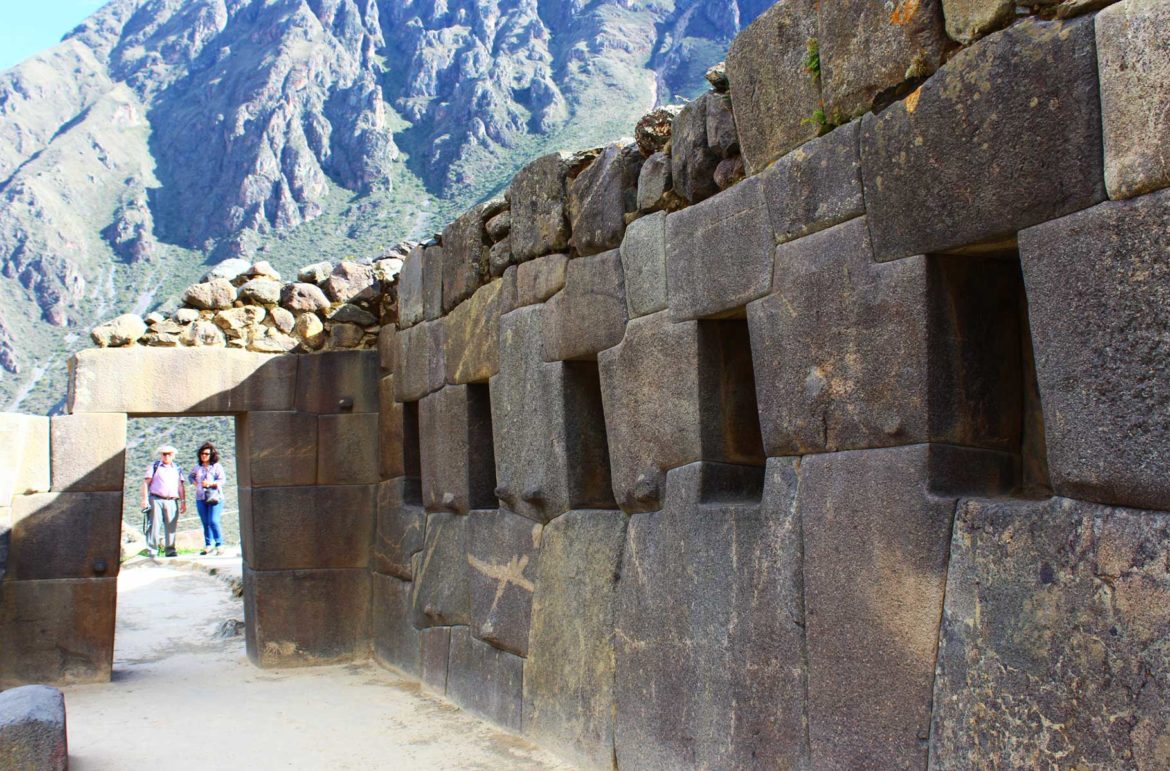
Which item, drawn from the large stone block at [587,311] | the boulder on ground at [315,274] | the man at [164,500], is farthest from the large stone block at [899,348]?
the man at [164,500]

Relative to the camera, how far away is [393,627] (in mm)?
6984

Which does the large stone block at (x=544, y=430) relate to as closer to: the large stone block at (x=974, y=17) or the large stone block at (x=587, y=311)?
the large stone block at (x=587, y=311)

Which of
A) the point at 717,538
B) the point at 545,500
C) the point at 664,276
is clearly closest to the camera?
the point at 717,538

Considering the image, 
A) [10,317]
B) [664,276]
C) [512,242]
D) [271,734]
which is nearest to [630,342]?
[664,276]

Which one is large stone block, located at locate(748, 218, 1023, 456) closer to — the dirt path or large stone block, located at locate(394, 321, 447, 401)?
the dirt path

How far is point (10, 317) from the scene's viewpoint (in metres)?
38.3

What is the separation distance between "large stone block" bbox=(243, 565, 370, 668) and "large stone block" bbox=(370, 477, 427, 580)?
28cm

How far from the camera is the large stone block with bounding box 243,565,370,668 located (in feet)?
23.9

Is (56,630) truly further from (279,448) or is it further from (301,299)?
(301,299)

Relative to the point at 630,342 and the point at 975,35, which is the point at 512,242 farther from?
the point at 975,35

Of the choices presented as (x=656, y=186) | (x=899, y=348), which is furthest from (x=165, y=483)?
(x=899, y=348)

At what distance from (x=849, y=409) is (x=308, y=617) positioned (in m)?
5.22

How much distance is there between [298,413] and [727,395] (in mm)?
4440

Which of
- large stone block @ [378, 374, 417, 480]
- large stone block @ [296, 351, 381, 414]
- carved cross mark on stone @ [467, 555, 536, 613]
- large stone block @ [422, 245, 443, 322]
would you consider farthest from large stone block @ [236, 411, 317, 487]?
carved cross mark on stone @ [467, 555, 536, 613]
